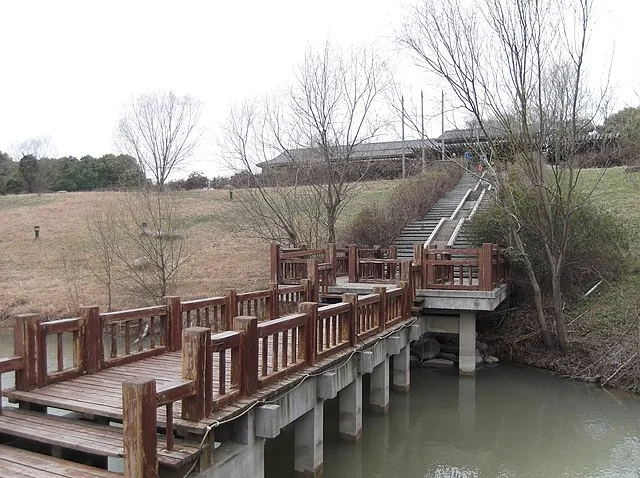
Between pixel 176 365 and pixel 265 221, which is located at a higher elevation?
pixel 265 221

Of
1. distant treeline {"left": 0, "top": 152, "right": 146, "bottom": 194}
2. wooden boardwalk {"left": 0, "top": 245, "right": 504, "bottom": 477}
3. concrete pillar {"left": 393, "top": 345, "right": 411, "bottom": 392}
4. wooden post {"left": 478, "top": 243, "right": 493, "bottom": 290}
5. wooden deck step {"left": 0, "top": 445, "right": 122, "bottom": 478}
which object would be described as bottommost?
concrete pillar {"left": 393, "top": 345, "right": 411, "bottom": 392}

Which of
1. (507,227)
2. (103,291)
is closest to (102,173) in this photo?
(103,291)

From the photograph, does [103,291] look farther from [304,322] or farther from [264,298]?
[304,322]

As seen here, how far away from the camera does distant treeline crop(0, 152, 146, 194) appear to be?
45.2 metres

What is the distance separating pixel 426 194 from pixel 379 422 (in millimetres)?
15633

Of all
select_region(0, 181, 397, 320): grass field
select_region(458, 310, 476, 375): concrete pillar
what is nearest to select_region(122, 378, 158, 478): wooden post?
select_region(458, 310, 476, 375): concrete pillar

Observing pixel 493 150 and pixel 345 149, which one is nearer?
pixel 493 150

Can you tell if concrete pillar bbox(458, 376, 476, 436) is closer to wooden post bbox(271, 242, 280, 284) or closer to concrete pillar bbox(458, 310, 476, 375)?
concrete pillar bbox(458, 310, 476, 375)

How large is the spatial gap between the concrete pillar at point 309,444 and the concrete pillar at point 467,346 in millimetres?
5730

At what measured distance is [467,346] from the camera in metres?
11.6

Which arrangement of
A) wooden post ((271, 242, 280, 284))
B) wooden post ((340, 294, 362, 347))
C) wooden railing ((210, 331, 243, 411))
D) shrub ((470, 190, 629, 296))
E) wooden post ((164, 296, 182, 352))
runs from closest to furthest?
1. wooden railing ((210, 331, 243, 411))
2. wooden post ((164, 296, 182, 352))
3. wooden post ((340, 294, 362, 347))
4. wooden post ((271, 242, 280, 284))
5. shrub ((470, 190, 629, 296))

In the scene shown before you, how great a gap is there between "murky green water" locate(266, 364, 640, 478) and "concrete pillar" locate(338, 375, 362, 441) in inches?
6.2

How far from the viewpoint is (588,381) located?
1092cm

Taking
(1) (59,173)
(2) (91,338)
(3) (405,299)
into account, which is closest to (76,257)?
(3) (405,299)
